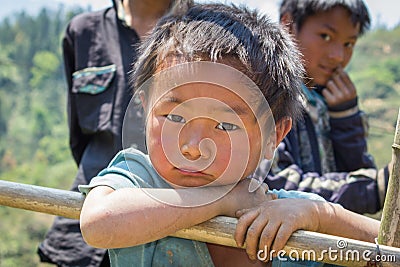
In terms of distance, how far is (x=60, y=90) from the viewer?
1341 centimetres

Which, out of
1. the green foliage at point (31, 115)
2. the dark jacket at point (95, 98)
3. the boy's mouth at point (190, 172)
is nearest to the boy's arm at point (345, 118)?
the dark jacket at point (95, 98)

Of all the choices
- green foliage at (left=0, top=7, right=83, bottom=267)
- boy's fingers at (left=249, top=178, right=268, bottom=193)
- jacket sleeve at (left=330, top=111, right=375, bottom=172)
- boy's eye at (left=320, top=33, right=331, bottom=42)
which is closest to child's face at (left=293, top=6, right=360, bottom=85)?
boy's eye at (left=320, top=33, right=331, bottom=42)

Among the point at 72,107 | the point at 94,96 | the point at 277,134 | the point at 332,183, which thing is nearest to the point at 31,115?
the point at 72,107

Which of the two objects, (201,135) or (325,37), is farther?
(325,37)

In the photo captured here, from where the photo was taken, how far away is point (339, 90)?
1737 mm

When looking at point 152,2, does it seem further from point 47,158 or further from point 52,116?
point 52,116

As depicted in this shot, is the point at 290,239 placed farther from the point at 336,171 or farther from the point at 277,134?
the point at 336,171

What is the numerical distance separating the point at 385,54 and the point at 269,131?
15.0 feet

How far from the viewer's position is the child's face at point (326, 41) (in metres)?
1.71

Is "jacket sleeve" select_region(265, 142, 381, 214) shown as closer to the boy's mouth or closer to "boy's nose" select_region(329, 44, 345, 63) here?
"boy's nose" select_region(329, 44, 345, 63)

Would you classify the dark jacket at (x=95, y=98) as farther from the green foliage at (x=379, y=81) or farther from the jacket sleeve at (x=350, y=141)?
the green foliage at (x=379, y=81)

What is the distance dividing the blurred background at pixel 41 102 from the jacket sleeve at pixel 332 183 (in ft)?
2.16

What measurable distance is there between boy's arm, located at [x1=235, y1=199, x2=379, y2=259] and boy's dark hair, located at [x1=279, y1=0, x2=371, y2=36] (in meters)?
0.98

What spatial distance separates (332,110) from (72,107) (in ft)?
2.62
